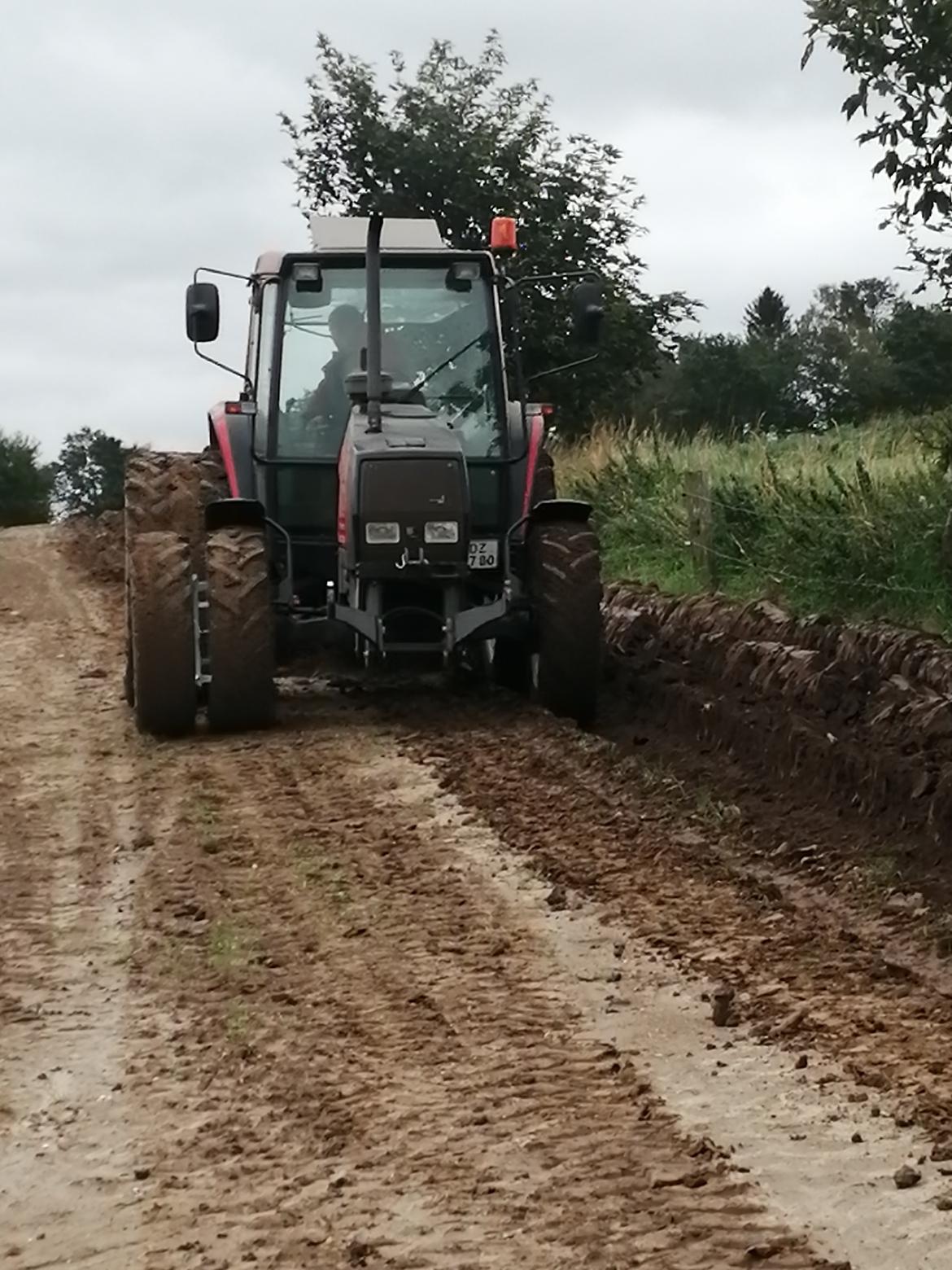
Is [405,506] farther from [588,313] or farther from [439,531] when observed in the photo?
[588,313]

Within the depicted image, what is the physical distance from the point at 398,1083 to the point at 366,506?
18.0ft

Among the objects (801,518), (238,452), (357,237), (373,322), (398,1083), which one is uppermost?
(357,237)

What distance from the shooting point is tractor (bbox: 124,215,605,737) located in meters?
10.1

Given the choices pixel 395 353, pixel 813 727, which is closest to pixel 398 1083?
pixel 813 727

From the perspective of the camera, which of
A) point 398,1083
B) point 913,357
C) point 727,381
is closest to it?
point 398,1083

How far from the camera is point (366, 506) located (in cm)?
994

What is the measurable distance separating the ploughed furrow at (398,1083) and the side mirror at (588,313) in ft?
12.7

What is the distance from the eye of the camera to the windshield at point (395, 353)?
428 inches

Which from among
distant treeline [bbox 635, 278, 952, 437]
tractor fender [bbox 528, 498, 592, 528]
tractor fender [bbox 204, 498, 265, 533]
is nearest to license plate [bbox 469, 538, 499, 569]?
tractor fender [bbox 528, 498, 592, 528]

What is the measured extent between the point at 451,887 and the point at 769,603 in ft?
13.5

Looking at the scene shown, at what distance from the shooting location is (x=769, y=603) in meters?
10.4

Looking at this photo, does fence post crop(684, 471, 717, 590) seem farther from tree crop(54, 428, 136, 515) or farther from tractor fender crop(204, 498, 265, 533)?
tree crop(54, 428, 136, 515)

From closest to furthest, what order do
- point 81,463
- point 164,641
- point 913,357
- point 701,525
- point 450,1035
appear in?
point 450,1035, point 164,641, point 701,525, point 913,357, point 81,463

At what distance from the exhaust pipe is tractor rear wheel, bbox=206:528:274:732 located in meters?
1.02
